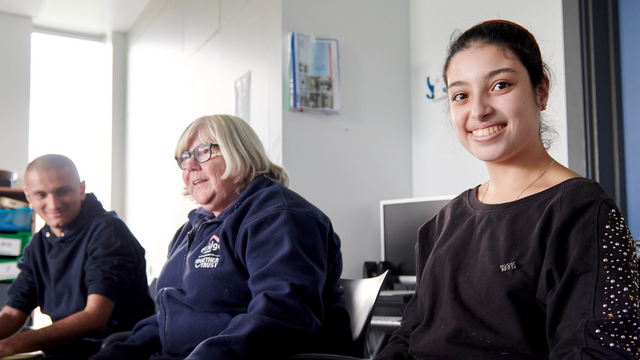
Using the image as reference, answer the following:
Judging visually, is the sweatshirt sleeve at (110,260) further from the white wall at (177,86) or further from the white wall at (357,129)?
the white wall at (357,129)

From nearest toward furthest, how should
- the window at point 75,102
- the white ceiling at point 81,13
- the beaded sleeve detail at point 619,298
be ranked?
the beaded sleeve detail at point 619,298 → the white ceiling at point 81,13 → the window at point 75,102

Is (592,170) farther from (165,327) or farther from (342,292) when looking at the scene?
(165,327)

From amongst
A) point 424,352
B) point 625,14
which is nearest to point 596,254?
point 424,352

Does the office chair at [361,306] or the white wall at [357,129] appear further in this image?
the white wall at [357,129]

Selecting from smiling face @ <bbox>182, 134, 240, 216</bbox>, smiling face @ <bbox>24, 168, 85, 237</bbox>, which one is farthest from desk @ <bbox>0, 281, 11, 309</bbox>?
smiling face @ <bbox>182, 134, 240, 216</bbox>

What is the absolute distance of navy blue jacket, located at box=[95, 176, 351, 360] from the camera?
3.97 ft

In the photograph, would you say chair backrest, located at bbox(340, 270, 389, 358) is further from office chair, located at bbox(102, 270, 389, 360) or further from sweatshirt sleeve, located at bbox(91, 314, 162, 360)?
sweatshirt sleeve, located at bbox(91, 314, 162, 360)

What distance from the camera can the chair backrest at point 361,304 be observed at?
1368 mm

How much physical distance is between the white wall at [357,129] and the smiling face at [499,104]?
1.85 meters

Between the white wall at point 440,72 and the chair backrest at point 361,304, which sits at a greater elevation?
the white wall at point 440,72

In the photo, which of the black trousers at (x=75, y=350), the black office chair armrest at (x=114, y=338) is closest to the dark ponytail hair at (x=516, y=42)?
the black office chair armrest at (x=114, y=338)

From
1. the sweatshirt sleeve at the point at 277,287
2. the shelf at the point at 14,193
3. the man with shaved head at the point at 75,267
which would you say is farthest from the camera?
the shelf at the point at 14,193

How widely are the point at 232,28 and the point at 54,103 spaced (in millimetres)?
3066

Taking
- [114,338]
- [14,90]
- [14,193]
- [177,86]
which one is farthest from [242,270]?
[14,90]
